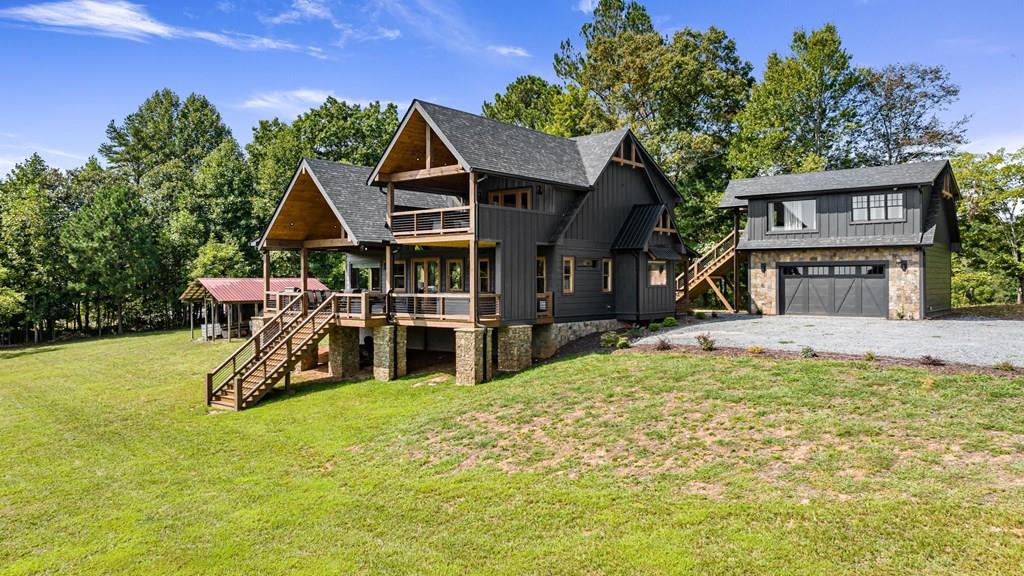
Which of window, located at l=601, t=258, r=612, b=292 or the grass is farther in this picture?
window, located at l=601, t=258, r=612, b=292

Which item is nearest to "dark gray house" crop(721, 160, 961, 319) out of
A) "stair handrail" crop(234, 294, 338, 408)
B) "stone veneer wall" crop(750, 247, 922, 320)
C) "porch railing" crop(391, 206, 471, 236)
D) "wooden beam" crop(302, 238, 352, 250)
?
"stone veneer wall" crop(750, 247, 922, 320)

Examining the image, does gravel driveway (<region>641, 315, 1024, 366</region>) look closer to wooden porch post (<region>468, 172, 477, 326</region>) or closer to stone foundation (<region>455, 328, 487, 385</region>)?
stone foundation (<region>455, 328, 487, 385</region>)

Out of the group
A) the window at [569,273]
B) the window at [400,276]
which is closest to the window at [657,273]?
the window at [569,273]

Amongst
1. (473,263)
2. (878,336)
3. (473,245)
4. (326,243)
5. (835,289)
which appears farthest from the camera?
(835,289)

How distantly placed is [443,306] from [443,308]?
0.10 meters

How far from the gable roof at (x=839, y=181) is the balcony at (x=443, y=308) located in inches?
570

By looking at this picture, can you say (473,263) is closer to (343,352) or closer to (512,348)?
(512,348)

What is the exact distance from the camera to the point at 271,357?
19672mm

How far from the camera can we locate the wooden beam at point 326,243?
2198 centimetres

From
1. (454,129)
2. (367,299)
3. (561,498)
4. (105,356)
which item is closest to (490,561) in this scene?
(561,498)

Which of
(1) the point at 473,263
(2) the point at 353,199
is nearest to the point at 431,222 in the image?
(1) the point at 473,263

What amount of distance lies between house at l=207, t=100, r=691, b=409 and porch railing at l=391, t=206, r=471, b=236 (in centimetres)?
5

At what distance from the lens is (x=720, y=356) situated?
16.0 metres

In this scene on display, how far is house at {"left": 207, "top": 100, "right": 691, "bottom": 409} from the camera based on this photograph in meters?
18.9
